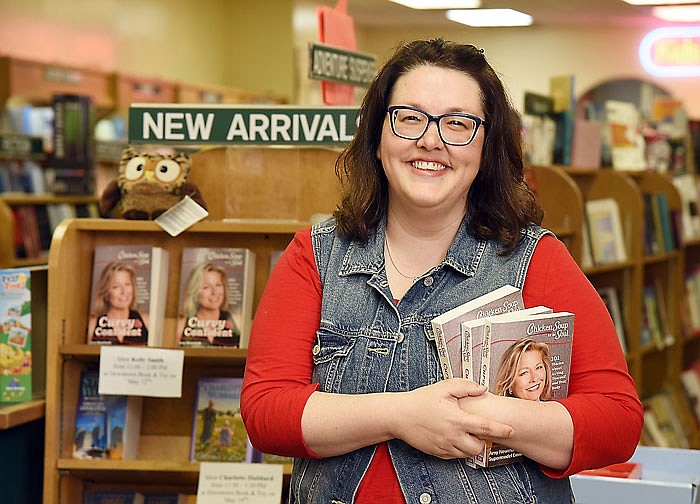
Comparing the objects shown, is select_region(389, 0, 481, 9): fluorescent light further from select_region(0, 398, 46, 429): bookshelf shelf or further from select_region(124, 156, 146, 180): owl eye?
select_region(0, 398, 46, 429): bookshelf shelf

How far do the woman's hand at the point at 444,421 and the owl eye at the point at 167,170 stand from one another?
1.50 m

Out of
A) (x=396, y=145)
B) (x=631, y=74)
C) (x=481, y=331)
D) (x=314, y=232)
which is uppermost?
(x=631, y=74)

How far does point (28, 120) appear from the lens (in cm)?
792

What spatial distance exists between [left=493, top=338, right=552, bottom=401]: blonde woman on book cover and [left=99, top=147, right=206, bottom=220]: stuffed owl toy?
4.89 ft

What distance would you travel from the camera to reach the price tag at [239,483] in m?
2.81

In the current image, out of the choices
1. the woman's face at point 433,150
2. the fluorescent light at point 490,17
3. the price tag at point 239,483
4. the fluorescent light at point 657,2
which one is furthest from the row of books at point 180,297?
the fluorescent light at point 490,17

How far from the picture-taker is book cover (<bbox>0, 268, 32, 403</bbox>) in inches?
114

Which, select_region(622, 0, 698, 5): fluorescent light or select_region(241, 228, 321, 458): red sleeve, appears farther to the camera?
select_region(622, 0, 698, 5): fluorescent light

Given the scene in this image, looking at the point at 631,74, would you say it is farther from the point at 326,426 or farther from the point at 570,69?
the point at 326,426

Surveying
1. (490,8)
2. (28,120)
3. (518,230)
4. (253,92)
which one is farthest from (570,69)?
(518,230)

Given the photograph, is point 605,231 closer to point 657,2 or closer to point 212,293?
point 212,293

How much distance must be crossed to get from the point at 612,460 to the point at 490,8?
9.93 metres

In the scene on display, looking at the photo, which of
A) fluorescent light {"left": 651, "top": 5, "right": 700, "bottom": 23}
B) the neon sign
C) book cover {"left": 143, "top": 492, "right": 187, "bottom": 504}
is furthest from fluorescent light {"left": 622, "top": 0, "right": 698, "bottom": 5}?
book cover {"left": 143, "top": 492, "right": 187, "bottom": 504}

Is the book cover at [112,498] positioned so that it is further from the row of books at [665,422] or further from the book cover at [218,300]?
the row of books at [665,422]
